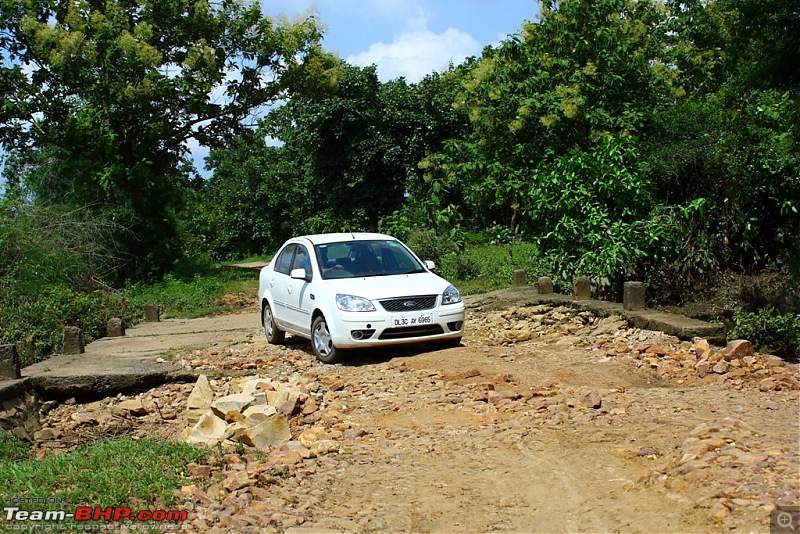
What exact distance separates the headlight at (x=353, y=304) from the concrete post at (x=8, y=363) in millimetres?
3692

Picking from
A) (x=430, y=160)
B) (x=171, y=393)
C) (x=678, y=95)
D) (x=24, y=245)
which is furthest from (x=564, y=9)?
(x=171, y=393)

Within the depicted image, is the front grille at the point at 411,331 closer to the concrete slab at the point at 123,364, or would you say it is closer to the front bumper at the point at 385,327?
the front bumper at the point at 385,327

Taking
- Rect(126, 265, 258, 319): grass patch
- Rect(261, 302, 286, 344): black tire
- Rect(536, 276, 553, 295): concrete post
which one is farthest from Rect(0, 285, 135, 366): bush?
Rect(536, 276, 553, 295): concrete post

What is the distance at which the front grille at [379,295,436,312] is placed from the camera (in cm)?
1054

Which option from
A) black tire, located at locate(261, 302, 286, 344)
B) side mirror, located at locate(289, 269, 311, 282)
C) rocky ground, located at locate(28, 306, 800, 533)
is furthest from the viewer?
black tire, located at locate(261, 302, 286, 344)

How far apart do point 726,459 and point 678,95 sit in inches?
652

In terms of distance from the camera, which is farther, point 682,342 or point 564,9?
point 564,9

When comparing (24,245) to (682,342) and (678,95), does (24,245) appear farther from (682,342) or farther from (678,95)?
(678,95)

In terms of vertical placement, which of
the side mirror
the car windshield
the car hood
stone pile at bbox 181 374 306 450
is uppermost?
the car windshield

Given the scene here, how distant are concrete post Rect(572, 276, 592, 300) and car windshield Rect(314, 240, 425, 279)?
255cm

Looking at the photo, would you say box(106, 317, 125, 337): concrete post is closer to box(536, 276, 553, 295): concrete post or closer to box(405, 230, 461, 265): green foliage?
box(536, 276, 553, 295): concrete post

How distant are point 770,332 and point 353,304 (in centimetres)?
480

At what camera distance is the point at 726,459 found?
17.5 ft

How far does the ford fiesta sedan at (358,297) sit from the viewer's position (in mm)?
10469
